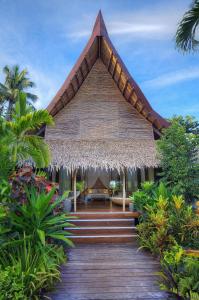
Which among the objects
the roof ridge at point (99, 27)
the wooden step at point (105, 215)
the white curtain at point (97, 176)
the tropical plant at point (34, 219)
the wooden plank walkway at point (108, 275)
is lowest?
the wooden plank walkway at point (108, 275)

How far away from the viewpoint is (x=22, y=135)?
5.43m

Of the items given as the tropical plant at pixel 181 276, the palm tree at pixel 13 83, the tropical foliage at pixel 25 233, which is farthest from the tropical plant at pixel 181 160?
the palm tree at pixel 13 83

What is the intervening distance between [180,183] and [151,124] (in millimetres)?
3076

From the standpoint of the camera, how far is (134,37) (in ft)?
29.3

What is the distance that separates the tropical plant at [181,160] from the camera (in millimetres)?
6387

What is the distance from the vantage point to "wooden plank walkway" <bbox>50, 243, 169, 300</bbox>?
354 cm

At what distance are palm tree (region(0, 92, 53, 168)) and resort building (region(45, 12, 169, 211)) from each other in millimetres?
1963

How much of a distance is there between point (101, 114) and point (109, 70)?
1.62m

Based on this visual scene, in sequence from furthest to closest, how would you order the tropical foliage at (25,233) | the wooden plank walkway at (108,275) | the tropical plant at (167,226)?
the tropical plant at (167,226), the wooden plank walkway at (108,275), the tropical foliage at (25,233)

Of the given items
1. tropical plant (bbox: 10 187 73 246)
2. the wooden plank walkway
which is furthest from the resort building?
tropical plant (bbox: 10 187 73 246)

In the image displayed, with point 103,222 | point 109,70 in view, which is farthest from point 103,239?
point 109,70

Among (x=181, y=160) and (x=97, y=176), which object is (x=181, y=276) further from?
(x=97, y=176)

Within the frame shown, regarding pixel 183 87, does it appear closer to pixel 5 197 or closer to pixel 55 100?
pixel 55 100

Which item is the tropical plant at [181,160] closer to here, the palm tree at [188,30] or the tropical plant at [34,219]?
the palm tree at [188,30]
